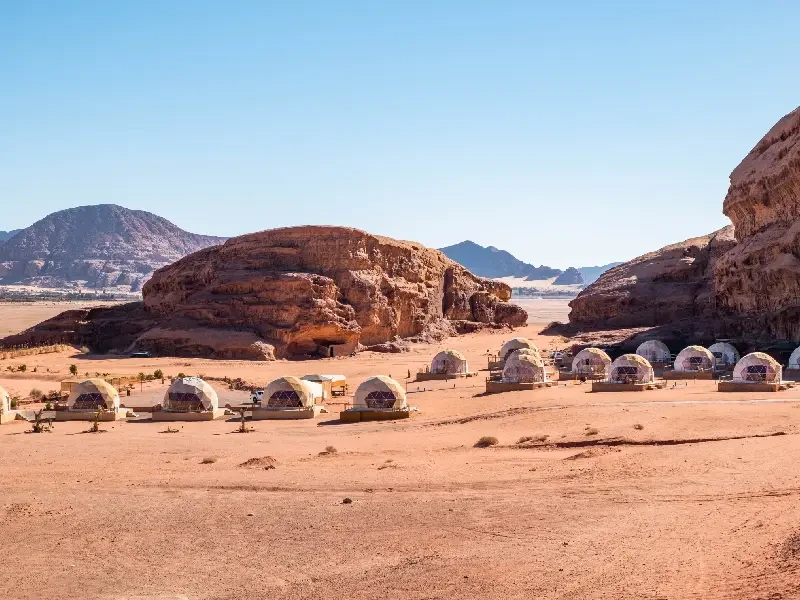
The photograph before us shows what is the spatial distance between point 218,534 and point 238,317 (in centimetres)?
4735

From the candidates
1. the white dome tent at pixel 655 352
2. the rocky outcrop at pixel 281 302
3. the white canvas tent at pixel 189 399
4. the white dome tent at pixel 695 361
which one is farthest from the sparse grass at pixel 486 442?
the rocky outcrop at pixel 281 302

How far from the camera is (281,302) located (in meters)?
64.7

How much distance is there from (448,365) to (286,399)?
16.1 m

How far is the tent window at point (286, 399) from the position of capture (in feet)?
124

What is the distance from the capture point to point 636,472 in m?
21.8

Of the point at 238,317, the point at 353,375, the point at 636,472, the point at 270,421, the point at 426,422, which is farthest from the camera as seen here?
the point at 238,317

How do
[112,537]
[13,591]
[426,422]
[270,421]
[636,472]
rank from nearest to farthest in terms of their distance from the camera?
[13,591] → [112,537] → [636,472] → [426,422] → [270,421]

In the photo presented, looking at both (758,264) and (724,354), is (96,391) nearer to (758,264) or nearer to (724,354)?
(724,354)

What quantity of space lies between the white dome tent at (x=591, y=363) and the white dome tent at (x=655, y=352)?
7.10 meters

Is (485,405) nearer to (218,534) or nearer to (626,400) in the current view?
(626,400)

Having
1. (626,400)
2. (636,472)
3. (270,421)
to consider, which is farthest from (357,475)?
(626,400)

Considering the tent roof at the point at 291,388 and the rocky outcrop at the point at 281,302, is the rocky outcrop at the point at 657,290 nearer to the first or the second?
the rocky outcrop at the point at 281,302

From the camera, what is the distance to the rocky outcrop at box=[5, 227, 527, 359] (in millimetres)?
63844

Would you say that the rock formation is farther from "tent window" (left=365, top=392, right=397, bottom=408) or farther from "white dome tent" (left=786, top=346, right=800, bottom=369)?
"tent window" (left=365, top=392, right=397, bottom=408)
